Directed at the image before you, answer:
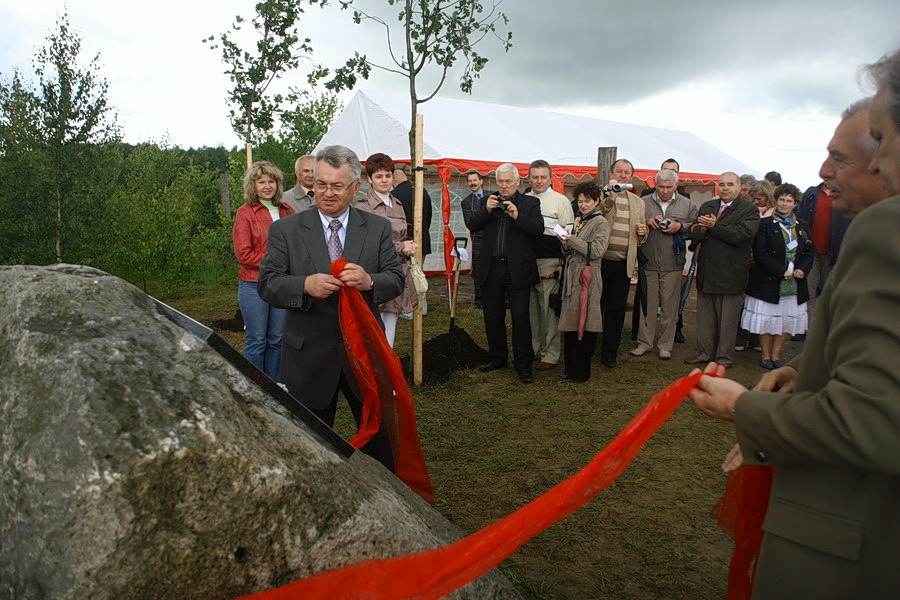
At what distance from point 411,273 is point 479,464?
1.86m

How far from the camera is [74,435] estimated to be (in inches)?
59.7

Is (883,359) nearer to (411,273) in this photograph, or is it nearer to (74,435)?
(74,435)

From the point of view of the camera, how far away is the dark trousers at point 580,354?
6.62m

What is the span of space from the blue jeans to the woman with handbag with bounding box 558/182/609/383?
2866 mm

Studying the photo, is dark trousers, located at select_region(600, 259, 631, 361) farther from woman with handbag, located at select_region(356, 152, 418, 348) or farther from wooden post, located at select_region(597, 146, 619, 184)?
woman with handbag, located at select_region(356, 152, 418, 348)

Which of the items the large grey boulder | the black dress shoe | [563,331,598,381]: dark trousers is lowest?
the black dress shoe

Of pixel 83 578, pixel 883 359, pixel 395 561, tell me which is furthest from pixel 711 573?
pixel 83 578

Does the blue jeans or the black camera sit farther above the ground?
the black camera

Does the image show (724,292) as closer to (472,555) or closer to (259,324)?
(259,324)

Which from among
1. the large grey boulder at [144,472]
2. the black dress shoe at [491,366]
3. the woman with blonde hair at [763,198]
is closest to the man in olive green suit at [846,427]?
the large grey boulder at [144,472]

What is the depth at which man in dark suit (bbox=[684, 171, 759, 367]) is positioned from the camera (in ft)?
22.6

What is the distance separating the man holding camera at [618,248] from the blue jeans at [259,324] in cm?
357

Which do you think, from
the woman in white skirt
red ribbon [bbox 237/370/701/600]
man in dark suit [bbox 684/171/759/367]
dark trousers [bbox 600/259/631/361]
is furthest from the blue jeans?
the woman in white skirt

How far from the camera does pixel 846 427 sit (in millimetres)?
1199
